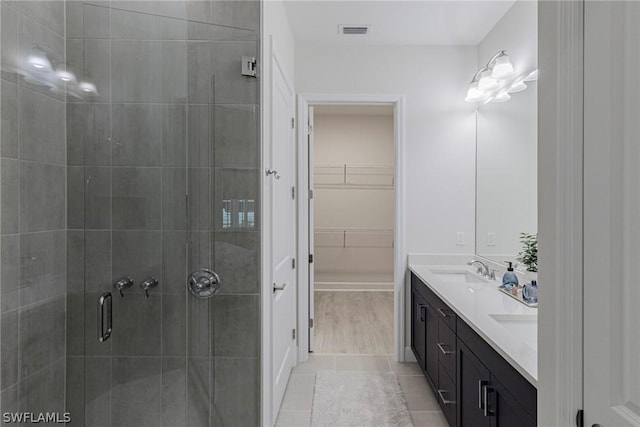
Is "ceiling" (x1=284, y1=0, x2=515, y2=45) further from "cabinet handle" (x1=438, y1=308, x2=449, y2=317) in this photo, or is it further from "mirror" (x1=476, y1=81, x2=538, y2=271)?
"cabinet handle" (x1=438, y1=308, x2=449, y2=317)

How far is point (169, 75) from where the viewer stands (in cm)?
157

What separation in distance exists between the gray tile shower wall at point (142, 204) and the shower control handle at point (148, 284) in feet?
0.06

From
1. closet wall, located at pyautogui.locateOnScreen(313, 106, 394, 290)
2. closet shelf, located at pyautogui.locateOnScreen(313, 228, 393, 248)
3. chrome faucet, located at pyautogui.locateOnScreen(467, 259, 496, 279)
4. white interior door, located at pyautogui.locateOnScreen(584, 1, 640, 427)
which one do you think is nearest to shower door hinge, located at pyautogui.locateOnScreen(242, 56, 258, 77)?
white interior door, located at pyautogui.locateOnScreen(584, 1, 640, 427)

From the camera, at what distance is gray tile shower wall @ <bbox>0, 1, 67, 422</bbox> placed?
145cm

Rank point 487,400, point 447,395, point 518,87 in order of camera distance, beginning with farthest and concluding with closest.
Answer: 1. point 518,87
2. point 447,395
3. point 487,400

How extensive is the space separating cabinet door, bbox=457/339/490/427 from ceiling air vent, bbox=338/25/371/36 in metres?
2.34

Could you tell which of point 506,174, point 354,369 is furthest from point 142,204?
point 506,174

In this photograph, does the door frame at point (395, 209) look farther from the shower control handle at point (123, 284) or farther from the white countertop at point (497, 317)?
the shower control handle at point (123, 284)

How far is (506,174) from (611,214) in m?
1.91

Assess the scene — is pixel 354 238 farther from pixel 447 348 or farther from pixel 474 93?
pixel 447 348

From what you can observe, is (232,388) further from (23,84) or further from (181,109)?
(23,84)

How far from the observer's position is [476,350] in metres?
1.66

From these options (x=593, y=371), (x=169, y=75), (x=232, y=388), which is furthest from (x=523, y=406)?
(x=169, y=75)

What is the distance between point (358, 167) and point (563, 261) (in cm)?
482
